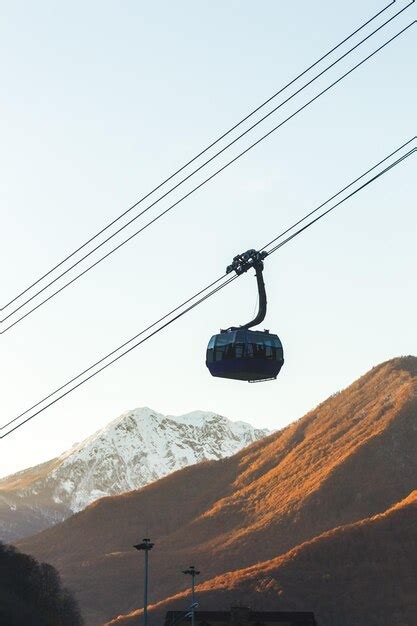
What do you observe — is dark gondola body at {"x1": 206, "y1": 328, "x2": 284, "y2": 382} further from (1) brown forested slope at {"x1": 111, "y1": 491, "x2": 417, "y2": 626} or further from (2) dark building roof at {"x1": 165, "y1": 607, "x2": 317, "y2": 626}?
(1) brown forested slope at {"x1": 111, "y1": 491, "x2": 417, "y2": 626}

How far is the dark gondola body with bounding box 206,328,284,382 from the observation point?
3002cm

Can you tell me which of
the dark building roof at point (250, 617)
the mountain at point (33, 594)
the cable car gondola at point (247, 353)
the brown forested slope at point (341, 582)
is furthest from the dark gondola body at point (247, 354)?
the brown forested slope at point (341, 582)

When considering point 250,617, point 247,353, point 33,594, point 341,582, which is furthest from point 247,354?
point 341,582

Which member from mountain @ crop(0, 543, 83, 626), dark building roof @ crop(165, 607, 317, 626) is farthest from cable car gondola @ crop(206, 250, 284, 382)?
mountain @ crop(0, 543, 83, 626)

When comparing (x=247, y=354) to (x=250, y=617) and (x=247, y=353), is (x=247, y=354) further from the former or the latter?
(x=250, y=617)

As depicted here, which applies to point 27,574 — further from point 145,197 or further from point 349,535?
point 145,197

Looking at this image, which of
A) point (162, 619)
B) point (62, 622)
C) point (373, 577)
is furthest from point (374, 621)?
point (62, 622)

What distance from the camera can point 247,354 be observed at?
30.0 meters

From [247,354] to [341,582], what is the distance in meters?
140

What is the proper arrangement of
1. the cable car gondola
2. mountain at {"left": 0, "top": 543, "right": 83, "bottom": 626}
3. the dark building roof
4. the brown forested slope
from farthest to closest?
1. the brown forested slope
2. mountain at {"left": 0, "top": 543, "right": 83, "bottom": 626}
3. the dark building roof
4. the cable car gondola

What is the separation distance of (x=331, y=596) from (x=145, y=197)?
141 metres

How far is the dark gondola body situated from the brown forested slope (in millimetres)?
124442

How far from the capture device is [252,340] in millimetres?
29984

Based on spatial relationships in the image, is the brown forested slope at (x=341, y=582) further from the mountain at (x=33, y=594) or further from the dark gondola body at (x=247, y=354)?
the dark gondola body at (x=247, y=354)
